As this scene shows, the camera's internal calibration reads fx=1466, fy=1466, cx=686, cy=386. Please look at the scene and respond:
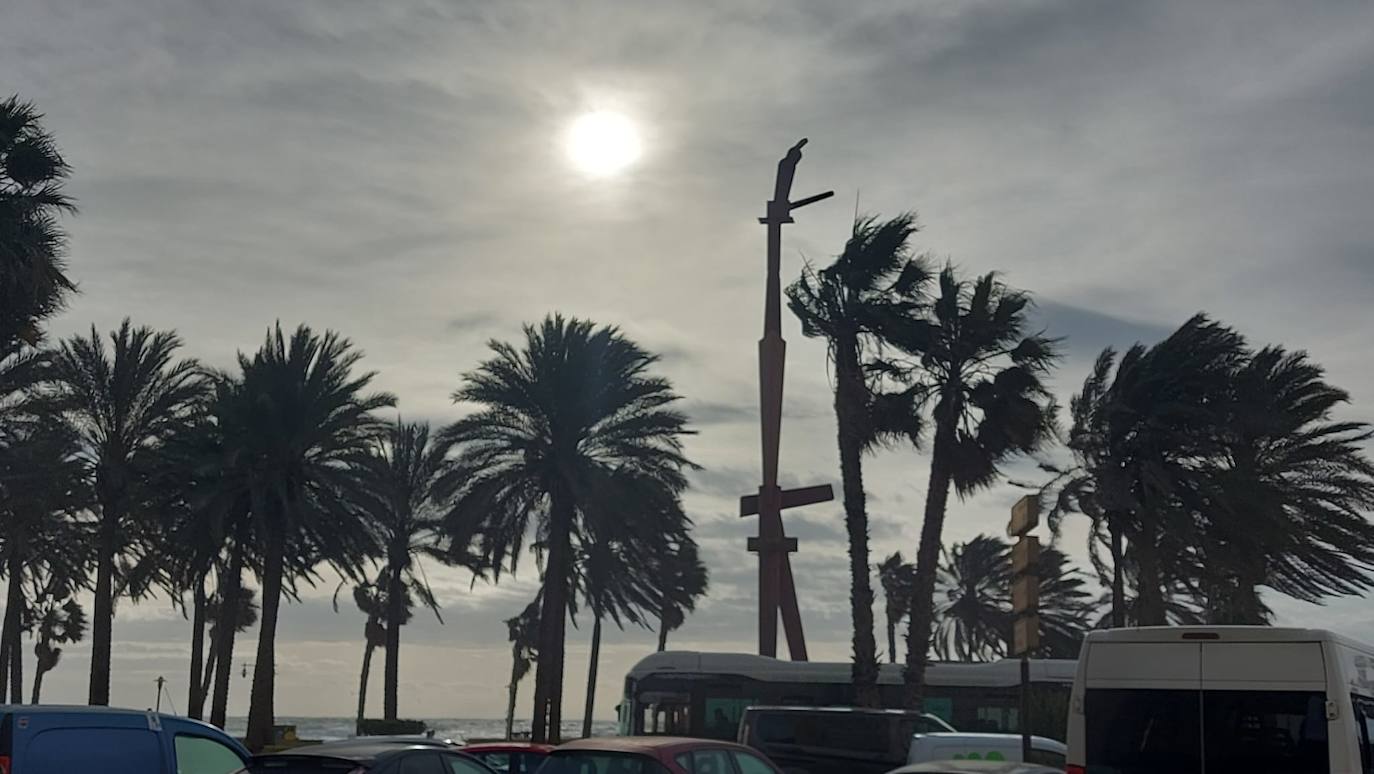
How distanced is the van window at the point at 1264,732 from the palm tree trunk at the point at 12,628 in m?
37.0

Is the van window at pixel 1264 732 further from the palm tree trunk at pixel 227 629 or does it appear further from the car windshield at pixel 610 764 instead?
the palm tree trunk at pixel 227 629

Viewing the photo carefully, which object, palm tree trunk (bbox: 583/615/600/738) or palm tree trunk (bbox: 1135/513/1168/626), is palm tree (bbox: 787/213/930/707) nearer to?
palm tree trunk (bbox: 1135/513/1168/626)

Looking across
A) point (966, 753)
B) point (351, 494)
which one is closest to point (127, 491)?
point (351, 494)

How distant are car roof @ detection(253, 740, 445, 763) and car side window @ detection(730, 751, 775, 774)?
9.59ft

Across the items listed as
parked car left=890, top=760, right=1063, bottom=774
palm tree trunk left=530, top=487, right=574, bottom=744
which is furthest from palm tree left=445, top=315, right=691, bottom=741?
parked car left=890, top=760, right=1063, bottom=774

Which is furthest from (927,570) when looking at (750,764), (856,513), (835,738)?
(750,764)

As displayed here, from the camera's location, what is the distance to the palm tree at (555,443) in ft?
126

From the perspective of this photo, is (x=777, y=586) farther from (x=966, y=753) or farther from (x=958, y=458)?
(x=966, y=753)

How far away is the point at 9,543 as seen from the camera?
38.8 m

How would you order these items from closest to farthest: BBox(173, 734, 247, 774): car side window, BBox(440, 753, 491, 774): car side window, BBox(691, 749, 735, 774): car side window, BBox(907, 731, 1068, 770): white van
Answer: BBox(173, 734, 247, 774): car side window → BBox(691, 749, 735, 774): car side window → BBox(440, 753, 491, 774): car side window → BBox(907, 731, 1068, 770): white van

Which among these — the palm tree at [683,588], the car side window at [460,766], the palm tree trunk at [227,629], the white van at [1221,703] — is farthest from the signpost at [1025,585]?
the palm tree at [683,588]

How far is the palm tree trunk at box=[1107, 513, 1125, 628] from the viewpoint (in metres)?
35.6

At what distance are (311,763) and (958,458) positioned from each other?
23.5m

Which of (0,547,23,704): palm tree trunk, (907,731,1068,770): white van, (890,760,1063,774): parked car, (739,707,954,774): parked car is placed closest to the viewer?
(890,760,1063,774): parked car
